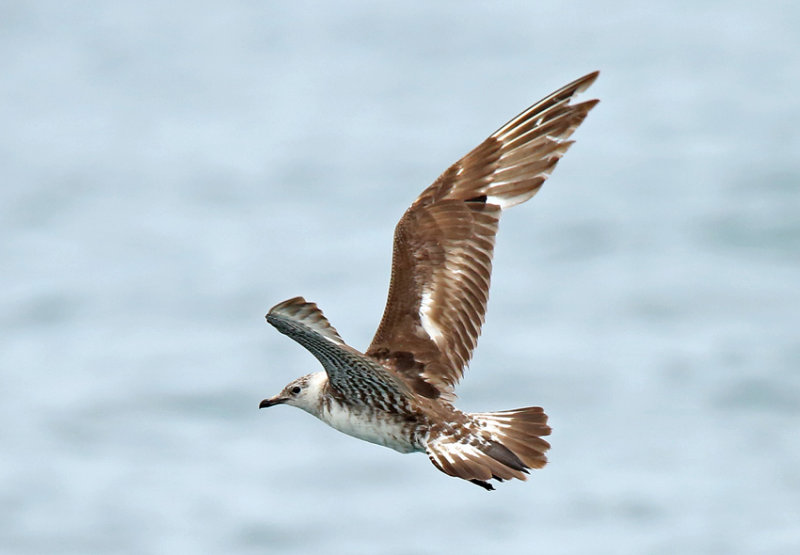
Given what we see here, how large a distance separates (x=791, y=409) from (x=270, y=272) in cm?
1144

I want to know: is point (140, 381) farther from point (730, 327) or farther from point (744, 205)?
point (744, 205)

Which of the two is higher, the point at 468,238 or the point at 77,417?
the point at 77,417

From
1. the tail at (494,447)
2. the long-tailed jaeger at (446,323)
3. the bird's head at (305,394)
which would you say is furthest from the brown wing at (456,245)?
the tail at (494,447)

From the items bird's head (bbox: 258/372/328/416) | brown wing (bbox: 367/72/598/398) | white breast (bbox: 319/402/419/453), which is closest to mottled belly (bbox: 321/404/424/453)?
white breast (bbox: 319/402/419/453)

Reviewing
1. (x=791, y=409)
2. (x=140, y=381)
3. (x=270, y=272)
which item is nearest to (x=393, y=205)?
(x=270, y=272)

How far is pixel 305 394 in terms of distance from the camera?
1288 centimetres

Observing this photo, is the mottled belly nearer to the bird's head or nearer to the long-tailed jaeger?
the long-tailed jaeger

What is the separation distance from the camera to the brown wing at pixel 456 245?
1299cm

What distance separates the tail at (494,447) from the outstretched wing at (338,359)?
46cm

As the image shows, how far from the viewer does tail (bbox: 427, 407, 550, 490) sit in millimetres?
11664

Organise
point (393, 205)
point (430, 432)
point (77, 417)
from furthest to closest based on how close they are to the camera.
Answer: point (393, 205) < point (77, 417) < point (430, 432)

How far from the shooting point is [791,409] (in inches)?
1462

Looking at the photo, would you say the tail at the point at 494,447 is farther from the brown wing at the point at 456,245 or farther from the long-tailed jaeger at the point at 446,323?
the brown wing at the point at 456,245

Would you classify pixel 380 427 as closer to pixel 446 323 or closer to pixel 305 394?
pixel 305 394
